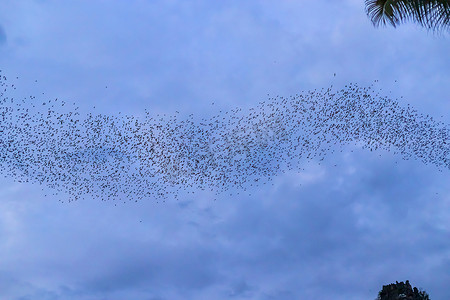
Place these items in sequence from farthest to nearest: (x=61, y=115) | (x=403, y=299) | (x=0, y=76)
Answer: (x=403, y=299) → (x=61, y=115) → (x=0, y=76)

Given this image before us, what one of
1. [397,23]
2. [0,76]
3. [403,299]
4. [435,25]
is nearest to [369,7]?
[397,23]

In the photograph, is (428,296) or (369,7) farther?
(428,296)

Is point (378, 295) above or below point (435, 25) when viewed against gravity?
→ above

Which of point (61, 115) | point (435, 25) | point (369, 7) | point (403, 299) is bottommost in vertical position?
point (435, 25)

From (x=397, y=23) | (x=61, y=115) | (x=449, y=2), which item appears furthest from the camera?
(x=61, y=115)

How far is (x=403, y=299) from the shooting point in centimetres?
5269

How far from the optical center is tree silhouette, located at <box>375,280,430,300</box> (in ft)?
174

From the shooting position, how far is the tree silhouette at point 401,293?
52969 mm

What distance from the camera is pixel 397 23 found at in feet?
47.5

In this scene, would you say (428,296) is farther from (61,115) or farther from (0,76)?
(0,76)

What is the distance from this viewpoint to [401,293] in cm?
5347

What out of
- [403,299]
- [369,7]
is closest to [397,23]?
[369,7]

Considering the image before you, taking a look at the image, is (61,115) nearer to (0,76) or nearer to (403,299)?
(0,76)

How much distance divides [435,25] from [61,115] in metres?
25.5
